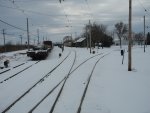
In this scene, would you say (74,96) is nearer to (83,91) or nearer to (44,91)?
(83,91)

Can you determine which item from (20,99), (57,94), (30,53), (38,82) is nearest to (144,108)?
(57,94)

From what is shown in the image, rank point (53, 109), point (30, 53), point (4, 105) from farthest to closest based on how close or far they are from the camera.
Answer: point (30, 53)
point (4, 105)
point (53, 109)

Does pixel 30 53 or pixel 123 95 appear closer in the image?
pixel 123 95

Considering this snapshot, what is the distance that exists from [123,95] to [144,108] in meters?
2.77

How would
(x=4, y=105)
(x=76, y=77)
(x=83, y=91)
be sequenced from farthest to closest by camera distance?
1. (x=76, y=77)
2. (x=83, y=91)
3. (x=4, y=105)

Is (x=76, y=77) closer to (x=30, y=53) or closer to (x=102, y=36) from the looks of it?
(x=30, y=53)

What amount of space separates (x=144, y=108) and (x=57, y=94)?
4.75 m

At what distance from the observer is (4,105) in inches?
548

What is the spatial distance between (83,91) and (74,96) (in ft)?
4.16

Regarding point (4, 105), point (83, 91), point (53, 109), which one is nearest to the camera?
point (53, 109)

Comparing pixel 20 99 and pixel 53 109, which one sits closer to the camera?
pixel 53 109

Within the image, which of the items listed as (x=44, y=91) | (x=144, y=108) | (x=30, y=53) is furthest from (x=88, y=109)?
(x=30, y=53)

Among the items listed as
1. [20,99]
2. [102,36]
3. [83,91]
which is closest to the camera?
[20,99]

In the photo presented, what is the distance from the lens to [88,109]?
41.3ft
